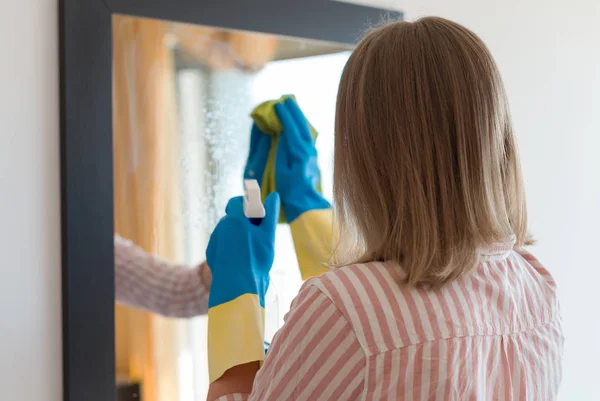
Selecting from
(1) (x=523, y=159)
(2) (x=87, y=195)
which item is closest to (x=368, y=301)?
(2) (x=87, y=195)

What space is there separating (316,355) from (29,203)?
41cm

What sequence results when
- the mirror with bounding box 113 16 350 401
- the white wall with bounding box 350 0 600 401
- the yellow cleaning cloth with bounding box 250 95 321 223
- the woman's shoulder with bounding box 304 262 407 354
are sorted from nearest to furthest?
the woman's shoulder with bounding box 304 262 407 354
the mirror with bounding box 113 16 350 401
the yellow cleaning cloth with bounding box 250 95 321 223
the white wall with bounding box 350 0 600 401

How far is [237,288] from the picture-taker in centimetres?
83

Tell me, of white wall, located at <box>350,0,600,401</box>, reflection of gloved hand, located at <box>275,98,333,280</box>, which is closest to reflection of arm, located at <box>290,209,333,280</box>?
reflection of gloved hand, located at <box>275,98,333,280</box>

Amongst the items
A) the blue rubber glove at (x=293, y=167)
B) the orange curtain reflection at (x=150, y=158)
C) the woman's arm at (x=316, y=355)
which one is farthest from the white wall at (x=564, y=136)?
the woman's arm at (x=316, y=355)

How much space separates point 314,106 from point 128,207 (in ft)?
1.19

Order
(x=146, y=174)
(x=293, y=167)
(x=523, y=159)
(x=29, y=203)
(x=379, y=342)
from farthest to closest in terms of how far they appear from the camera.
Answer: (x=523, y=159)
(x=293, y=167)
(x=146, y=174)
(x=29, y=203)
(x=379, y=342)

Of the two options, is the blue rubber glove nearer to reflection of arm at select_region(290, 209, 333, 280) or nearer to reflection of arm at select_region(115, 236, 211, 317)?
reflection of arm at select_region(290, 209, 333, 280)

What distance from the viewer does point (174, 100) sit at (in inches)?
37.1

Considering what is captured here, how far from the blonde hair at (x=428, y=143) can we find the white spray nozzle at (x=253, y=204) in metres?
0.24

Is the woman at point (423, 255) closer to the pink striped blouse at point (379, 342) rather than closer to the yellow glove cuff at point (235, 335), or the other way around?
the pink striped blouse at point (379, 342)

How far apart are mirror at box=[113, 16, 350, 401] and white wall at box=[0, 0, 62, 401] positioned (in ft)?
0.27

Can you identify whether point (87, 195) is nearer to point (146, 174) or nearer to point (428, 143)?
point (146, 174)

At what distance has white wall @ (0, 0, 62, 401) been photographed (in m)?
0.79
